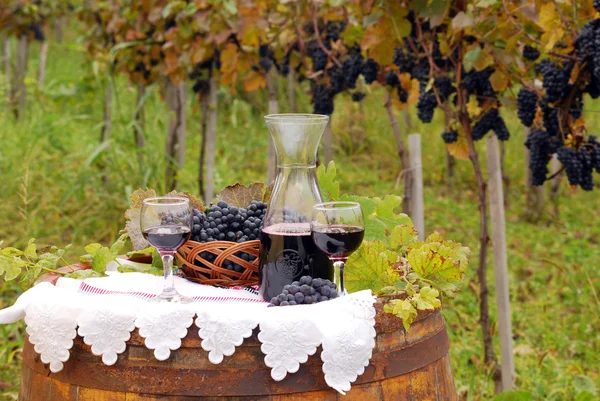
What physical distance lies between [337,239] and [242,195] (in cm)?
62

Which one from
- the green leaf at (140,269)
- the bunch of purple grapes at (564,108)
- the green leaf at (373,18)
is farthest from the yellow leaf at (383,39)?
the green leaf at (140,269)

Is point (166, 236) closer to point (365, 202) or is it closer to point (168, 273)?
→ point (168, 273)

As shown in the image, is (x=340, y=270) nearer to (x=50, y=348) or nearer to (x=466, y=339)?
(x=50, y=348)

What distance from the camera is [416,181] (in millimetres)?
4016

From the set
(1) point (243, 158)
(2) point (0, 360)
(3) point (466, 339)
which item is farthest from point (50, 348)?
(1) point (243, 158)

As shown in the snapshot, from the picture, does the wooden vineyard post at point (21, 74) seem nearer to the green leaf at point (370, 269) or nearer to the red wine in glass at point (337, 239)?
the green leaf at point (370, 269)

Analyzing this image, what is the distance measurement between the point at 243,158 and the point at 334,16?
13.9 ft

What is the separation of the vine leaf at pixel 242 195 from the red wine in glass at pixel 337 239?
55 cm

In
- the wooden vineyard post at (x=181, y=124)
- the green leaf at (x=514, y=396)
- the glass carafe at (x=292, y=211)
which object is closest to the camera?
the glass carafe at (x=292, y=211)

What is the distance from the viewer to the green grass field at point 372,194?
4.05m

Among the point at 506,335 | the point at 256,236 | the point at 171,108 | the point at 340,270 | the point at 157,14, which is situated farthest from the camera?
the point at 171,108

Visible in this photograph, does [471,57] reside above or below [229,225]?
above

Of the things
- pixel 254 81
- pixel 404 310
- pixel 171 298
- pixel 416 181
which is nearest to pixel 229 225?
pixel 171 298

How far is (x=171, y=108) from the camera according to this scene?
6.28 metres
